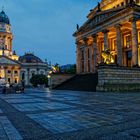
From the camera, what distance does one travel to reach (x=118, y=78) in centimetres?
3306

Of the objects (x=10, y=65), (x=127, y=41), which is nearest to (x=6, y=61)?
(x=10, y=65)

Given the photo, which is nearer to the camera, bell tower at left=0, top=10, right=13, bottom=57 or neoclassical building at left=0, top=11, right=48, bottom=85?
neoclassical building at left=0, top=11, right=48, bottom=85

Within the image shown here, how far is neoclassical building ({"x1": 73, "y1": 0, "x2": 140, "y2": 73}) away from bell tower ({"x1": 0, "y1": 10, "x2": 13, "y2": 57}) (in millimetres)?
75410

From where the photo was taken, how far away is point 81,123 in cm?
785

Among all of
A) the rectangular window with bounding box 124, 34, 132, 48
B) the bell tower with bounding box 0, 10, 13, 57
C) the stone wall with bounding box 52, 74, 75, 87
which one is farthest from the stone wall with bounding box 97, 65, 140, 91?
the bell tower with bounding box 0, 10, 13, 57

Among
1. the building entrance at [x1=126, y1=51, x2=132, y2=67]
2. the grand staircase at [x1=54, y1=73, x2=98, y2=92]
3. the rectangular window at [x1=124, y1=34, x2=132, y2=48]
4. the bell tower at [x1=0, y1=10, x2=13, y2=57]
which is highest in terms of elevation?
the bell tower at [x1=0, y1=10, x2=13, y2=57]

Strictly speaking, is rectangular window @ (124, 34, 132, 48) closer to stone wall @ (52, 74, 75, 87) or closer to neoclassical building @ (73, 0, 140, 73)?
neoclassical building @ (73, 0, 140, 73)

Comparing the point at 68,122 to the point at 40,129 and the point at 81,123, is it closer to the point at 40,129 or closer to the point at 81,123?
the point at 81,123

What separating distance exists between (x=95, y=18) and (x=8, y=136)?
45.7m

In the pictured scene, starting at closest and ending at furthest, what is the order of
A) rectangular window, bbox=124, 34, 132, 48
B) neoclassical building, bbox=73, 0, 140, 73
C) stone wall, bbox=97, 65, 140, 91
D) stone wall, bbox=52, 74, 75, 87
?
stone wall, bbox=97, 65, 140, 91 < neoclassical building, bbox=73, 0, 140, 73 < rectangular window, bbox=124, 34, 132, 48 < stone wall, bbox=52, 74, 75, 87

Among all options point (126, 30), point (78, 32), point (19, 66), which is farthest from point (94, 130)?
point (19, 66)

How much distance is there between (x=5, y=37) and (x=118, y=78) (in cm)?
10051

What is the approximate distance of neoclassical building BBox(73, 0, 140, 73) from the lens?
122ft

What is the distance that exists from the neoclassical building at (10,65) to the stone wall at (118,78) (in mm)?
92020
